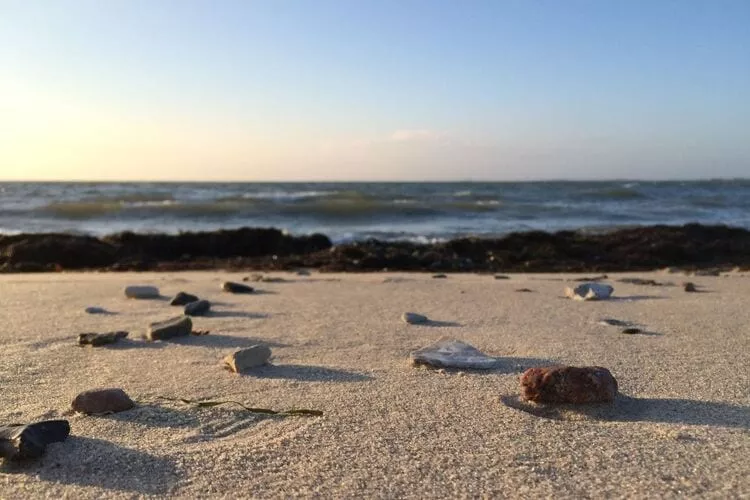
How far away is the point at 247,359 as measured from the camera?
278 cm

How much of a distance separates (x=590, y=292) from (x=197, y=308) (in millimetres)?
2630

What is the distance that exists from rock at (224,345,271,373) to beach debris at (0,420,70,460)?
88 centimetres

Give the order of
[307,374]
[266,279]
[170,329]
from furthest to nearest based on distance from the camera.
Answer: [266,279], [170,329], [307,374]

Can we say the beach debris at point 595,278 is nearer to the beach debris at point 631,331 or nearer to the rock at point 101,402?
the beach debris at point 631,331

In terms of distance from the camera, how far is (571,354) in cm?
306

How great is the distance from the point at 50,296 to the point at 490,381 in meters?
3.63

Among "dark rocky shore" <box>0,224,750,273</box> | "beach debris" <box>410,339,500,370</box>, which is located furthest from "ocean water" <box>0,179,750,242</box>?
"beach debris" <box>410,339,500,370</box>

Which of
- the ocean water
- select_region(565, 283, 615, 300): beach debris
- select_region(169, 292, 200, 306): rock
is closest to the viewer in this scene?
select_region(169, 292, 200, 306): rock

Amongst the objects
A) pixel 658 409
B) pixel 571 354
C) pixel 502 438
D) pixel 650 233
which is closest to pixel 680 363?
pixel 571 354

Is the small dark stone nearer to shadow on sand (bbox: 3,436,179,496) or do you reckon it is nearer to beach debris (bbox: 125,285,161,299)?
shadow on sand (bbox: 3,436,179,496)

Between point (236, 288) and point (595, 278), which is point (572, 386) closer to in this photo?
point (236, 288)

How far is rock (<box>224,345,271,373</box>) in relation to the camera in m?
2.75

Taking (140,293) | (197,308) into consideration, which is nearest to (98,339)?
(197,308)

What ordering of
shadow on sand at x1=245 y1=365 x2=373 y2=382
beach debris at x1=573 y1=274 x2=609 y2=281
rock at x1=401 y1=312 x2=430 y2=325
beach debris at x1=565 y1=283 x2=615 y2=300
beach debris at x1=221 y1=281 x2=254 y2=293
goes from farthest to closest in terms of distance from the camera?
beach debris at x1=573 y1=274 x2=609 y2=281 → beach debris at x1=221 y1=281 x2=254 y2=293 → beach debris at x1=565 y1=283 x2=615 y2=300 → rock at x1=401 y1=312 x2=430 y2=325 → shadow on sand at x1=245 y1=365 x2=373 y2=382
